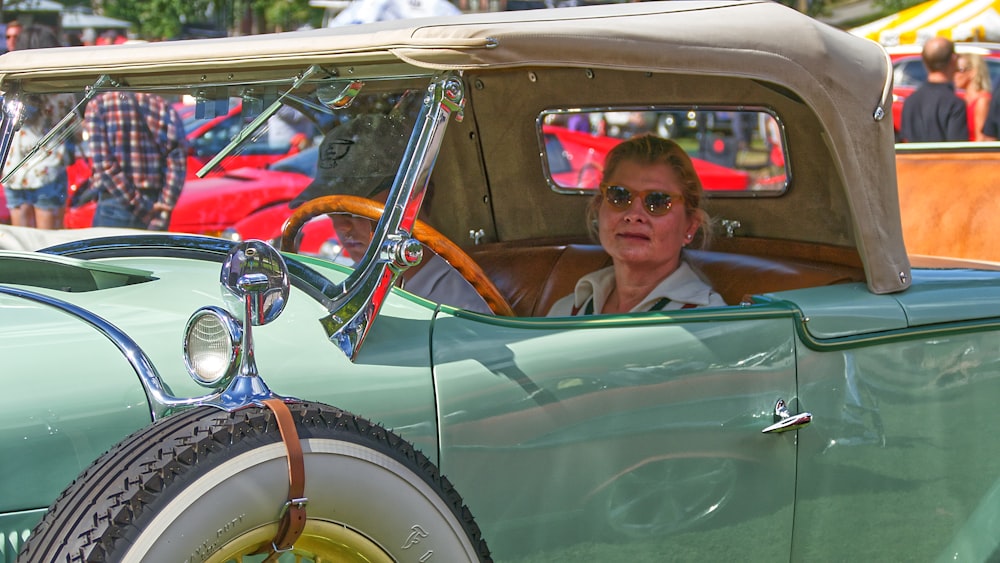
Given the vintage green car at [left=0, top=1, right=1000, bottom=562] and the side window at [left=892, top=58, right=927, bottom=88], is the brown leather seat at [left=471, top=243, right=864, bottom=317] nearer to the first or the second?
the vintage green car at [left=0, top=1, right=1000, bottom=562]

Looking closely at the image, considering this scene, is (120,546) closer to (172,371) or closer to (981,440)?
(172,371)

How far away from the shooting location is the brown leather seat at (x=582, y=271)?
292 cm

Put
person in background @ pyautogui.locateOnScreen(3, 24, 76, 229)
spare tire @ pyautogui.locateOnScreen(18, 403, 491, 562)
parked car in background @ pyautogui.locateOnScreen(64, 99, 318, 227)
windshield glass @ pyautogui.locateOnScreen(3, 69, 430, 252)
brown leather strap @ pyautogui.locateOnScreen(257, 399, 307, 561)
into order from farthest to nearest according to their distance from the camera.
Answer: person in background @ pyautogui.locateOnScreen(3, 24, 76, 229) < parked car in background @ pyautogui.locateOnScreen(64, 99, 318, 227) < windshield glass @ pyautogui.locateOnScreen(3, 69, 430, 252) < brown leather strap @ pyautogui.locateOnScreen(257, 399, 307, 561) < spare tire @ pyautogui.locateOnScreen(18, 403, 491, 562)

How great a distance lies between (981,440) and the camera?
2.58 metres

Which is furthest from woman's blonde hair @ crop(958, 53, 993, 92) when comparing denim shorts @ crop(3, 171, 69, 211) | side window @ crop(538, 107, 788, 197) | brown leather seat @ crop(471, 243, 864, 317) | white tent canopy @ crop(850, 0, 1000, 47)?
denim shorts @ crop(3, 171, 69, 211)

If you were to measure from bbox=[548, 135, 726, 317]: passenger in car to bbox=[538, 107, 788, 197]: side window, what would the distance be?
190 mm

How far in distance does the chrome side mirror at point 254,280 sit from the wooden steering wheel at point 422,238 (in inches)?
26.8

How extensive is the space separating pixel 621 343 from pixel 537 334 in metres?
0.17

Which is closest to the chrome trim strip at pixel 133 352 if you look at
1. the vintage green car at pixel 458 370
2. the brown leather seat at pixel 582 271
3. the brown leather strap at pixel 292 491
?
the vintage green car at pixel 458 370

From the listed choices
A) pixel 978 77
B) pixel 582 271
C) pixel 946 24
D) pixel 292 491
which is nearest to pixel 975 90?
pixel 978 77

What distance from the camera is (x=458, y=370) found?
204 centimetres

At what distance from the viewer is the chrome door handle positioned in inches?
90.7

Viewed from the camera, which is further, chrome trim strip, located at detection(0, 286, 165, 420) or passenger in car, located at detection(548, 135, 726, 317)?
passenger in car, located at detection(548, 135, 726, 317)

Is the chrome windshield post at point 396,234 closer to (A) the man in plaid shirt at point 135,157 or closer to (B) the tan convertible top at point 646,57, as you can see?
(B) the tan convertible top at point 646,57
